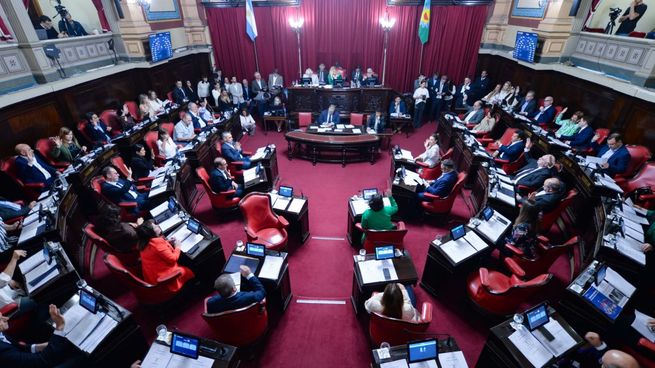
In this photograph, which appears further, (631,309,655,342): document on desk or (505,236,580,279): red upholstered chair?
(505,236,580,279): red upholstered chair

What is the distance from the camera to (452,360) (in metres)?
2.66

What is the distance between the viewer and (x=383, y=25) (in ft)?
34.8

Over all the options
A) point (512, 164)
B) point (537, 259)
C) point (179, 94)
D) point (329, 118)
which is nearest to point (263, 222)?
point (537, 259)

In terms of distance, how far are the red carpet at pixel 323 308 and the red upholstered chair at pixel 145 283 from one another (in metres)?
0.41

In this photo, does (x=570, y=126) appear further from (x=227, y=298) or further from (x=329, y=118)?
(x=227, y=298)

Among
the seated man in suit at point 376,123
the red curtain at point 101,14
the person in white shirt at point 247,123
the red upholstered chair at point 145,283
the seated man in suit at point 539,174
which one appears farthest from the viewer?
the person in white shirt at point 247,123

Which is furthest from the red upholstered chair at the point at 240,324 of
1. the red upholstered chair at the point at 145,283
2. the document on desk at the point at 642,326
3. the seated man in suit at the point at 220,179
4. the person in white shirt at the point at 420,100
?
the person in white shirt at the point at 420,100

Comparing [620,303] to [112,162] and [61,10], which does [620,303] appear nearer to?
[112,162]

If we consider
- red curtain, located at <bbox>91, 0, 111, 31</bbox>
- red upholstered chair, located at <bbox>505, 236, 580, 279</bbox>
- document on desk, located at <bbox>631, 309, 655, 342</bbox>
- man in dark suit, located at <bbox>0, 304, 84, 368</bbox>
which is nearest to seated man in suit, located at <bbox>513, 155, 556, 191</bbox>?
red upholstered chair, located at <bbox>505, 236, 580, 279</bbox>

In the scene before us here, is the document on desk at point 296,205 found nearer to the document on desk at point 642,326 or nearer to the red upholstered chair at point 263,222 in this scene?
the red upholstered chair at point 263,222

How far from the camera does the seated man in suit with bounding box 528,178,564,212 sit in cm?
433

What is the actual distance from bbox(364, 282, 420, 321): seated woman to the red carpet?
85 cm

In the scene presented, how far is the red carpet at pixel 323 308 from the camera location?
346cm

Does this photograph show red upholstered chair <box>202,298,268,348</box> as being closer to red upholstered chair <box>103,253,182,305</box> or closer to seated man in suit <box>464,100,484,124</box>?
red upholstered chair <box>103,253,182,305</box>
